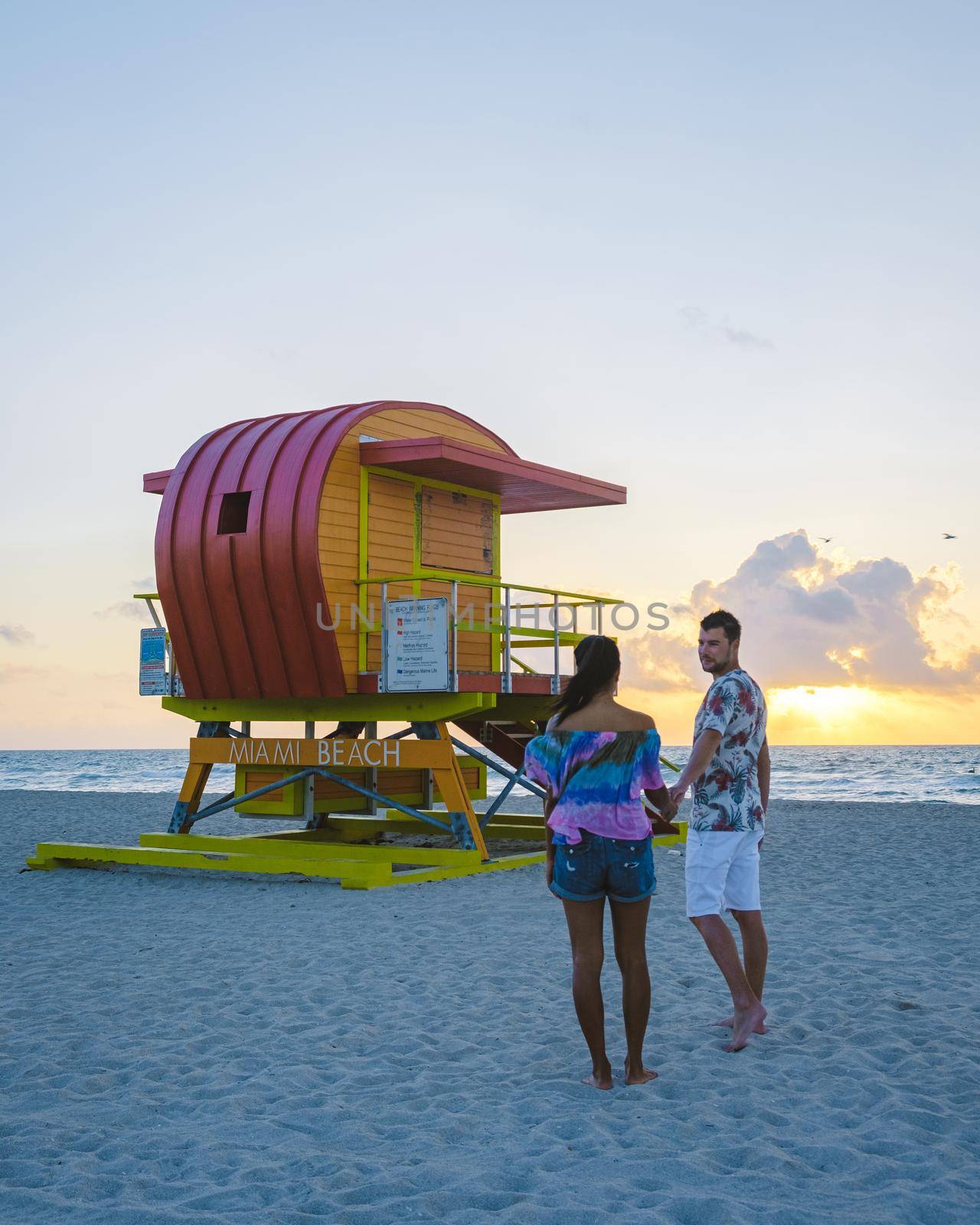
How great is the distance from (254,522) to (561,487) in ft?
13.9

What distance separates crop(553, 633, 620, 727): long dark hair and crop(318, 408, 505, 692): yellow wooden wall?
27.0 ft

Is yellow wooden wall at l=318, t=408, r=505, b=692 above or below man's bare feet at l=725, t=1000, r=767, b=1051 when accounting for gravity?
above

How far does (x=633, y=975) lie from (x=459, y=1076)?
1.08 meters

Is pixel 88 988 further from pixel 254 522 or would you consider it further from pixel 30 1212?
pixel 254 522

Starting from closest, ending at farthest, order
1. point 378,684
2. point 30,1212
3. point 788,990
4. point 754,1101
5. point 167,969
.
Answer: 1. point 30,1212
2. point 754,1101
3. point 788,990
4. point 167,969
5. point 378,684

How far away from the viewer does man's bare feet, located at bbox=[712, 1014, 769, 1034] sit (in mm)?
6153

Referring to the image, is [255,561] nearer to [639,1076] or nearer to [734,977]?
[734,977]

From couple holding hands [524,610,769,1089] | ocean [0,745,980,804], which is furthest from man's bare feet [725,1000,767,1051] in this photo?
ocean [0,745,980,804]

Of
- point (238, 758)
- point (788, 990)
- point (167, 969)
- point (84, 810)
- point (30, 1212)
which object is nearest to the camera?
point (30, 1212)

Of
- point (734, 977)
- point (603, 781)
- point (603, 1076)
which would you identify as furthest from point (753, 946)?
point (603, 781)

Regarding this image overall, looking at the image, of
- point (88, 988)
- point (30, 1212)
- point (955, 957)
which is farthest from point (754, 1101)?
point (88, 988)

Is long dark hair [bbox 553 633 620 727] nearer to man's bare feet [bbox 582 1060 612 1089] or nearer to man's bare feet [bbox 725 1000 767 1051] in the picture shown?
man's bare feet [bbox 582 1060 612 1089]

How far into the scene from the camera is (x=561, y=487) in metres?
15.7

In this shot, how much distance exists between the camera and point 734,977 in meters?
5.84
